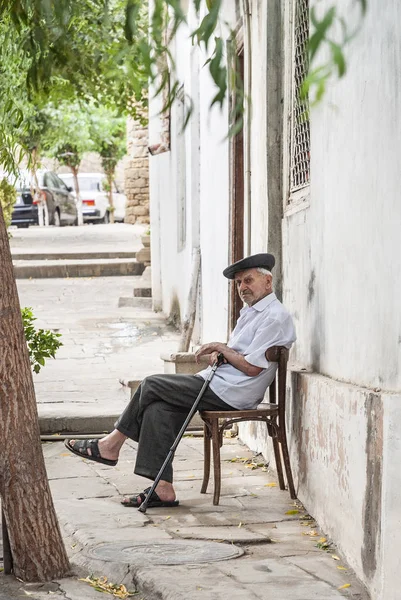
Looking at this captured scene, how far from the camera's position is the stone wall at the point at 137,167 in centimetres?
2630

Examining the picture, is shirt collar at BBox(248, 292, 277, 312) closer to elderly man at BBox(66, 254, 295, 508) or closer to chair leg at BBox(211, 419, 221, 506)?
elderly man at BBox(66, 254, 295, 508)

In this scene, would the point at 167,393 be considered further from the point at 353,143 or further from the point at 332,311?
the point at 353,143

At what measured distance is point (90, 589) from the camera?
4957 mm

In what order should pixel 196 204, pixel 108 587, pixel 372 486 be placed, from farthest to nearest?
→ pixel 196 204 < pixel 108 587 < pixel 372 486

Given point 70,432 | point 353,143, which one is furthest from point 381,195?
point 70,432

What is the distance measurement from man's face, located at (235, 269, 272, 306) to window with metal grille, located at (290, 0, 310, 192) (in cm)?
65

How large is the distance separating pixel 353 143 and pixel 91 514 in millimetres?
2476

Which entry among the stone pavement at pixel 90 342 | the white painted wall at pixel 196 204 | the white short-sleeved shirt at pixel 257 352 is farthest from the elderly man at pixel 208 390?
the stone pavement at pixel 90 342

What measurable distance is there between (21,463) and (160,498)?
1.47 m

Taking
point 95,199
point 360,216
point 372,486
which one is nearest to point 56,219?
point 95,199

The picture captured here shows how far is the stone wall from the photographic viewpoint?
26.3 m

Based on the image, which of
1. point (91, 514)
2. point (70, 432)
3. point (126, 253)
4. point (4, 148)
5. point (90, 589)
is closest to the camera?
point (90, 589)

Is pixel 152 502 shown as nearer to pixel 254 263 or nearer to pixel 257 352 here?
pixel 257 352

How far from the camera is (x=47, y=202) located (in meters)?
32.3
